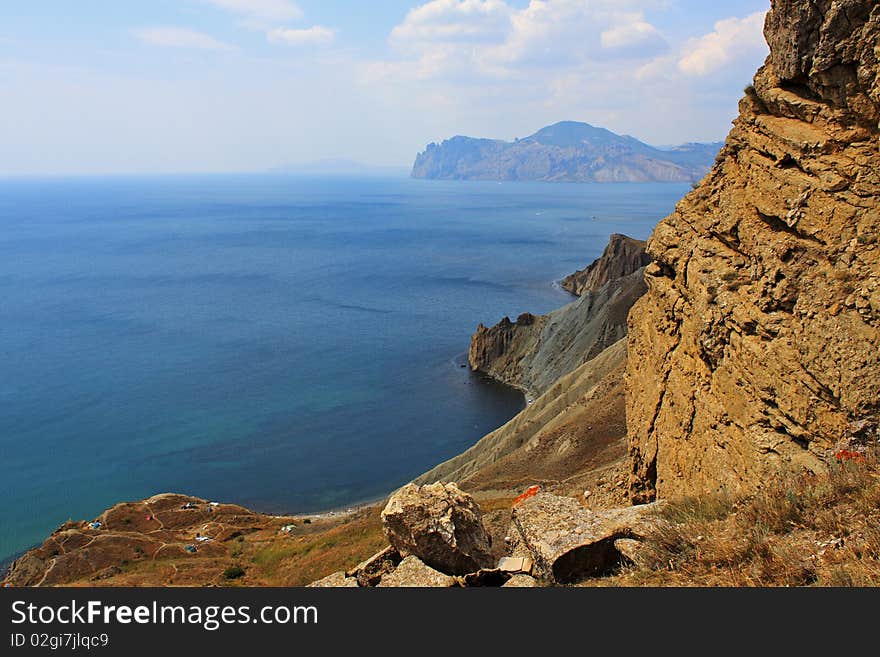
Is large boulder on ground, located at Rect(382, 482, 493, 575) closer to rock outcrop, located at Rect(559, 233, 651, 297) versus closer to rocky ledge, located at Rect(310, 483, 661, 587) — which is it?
rocky ledge, located at Rect(310, 483, 661, 587)

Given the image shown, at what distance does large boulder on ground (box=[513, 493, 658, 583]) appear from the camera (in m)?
9.98

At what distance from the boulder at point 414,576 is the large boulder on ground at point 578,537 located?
5.64 feet

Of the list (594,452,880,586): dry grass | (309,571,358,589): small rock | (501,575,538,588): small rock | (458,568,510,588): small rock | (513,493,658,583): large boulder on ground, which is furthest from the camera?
(309,571,358,589): small rock

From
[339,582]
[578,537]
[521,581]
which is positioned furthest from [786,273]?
[339,582]

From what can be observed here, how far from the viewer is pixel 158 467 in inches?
2184

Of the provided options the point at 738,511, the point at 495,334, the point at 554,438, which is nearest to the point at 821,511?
the point at 738,511

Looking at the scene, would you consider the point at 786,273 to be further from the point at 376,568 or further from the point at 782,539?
the point at 376,568

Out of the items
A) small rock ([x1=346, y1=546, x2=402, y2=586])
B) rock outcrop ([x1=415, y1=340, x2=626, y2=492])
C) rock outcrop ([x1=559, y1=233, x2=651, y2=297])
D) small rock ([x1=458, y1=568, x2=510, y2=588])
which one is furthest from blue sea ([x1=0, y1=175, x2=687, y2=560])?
small rock ([x1=458, y1=568, x2=510, y2=588])

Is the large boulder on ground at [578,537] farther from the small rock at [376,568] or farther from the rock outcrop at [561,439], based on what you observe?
the rock outcrop at [561,439]

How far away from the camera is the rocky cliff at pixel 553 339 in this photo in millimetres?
71125

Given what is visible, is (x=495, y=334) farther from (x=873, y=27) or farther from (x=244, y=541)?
(x=873, y=27)

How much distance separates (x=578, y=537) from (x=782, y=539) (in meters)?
3.29

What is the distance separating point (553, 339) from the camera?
78375 mm

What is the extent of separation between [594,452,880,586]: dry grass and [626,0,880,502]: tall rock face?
181cm
